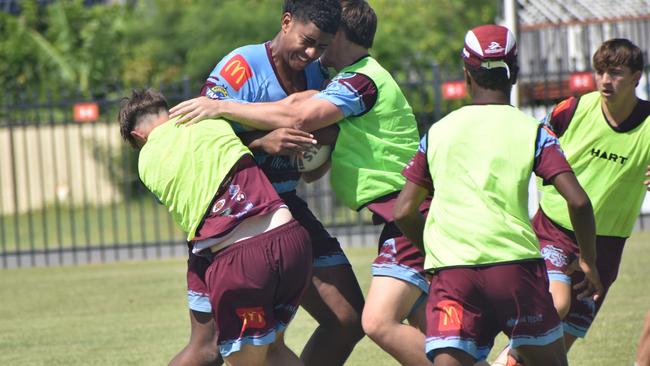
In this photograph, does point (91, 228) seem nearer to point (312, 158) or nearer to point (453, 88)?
point (453, 88)

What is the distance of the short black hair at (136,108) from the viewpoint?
→ 5.52 m

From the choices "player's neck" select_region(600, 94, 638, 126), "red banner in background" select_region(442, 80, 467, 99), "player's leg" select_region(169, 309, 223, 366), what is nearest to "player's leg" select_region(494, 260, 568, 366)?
"player's leg" select_region(169, 309, 223, 366)

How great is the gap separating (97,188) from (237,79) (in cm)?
1249

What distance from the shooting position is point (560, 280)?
6098 millimetres

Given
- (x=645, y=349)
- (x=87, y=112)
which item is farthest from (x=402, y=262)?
(x=87, y=112)

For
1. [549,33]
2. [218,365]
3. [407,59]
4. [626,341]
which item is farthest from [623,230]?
[407,59]

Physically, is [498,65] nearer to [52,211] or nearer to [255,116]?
[255,116]

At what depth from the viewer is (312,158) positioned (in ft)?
18.7

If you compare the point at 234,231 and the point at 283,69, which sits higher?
the point at 283,69

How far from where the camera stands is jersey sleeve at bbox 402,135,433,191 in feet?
15.6

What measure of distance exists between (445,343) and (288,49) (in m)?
1.80

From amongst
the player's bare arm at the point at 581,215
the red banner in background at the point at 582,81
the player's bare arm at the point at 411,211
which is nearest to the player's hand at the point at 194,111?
the player's bare arm at the point at 411,211

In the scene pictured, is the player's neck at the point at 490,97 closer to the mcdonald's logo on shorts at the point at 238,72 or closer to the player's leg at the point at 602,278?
the mcdonald's logo on shorts at the point at 238,72

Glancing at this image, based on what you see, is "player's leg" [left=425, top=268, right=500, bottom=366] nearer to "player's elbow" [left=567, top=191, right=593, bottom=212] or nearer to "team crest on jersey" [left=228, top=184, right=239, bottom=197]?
"player's elbow" [left=567, top=191, right=593, bottom=212]
